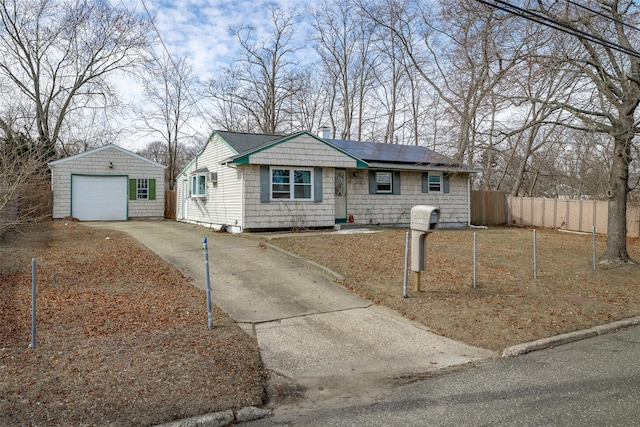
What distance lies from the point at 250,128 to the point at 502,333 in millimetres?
32114

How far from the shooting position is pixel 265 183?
14422 mm

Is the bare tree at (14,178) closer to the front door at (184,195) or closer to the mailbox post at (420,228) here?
the front door at (184,195)

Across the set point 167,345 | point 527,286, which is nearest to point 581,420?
point 167,345

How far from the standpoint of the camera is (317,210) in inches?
602

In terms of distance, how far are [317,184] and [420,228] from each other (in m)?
8.51

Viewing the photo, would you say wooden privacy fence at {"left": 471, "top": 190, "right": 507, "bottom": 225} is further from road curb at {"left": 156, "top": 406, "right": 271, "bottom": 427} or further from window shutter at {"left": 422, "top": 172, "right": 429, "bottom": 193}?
road curb at {"left": 156, "top": 406, "right": 271, "bottom": 427}

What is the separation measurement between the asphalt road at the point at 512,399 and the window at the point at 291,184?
10.6 metres

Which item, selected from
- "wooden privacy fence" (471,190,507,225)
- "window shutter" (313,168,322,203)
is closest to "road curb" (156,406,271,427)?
"window shutter" (313,168,322,203)

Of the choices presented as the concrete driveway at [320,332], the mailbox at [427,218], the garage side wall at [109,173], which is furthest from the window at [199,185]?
the mailbox at [427,218]

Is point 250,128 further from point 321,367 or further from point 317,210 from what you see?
point 321,367

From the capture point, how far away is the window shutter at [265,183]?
1438 centimetres

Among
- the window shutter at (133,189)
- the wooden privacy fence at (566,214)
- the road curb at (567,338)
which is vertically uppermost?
the window shutter at (133,189)

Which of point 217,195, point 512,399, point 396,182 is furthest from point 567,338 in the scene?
point 217,195

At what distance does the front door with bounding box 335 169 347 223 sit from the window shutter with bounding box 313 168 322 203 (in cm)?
154
